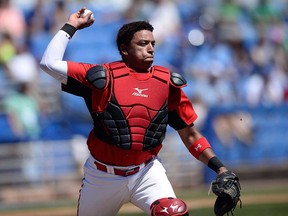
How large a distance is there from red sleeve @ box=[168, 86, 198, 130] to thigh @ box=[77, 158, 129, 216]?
0.66 metres

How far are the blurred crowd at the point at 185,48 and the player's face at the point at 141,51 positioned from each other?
7535 mm

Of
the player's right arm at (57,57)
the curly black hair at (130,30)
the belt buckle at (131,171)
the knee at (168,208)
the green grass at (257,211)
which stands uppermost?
the curly black hair at (130,30)

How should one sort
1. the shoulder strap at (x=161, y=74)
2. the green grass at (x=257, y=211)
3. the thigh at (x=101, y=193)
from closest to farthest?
the thigh at (x=101, y=193), the shoulder strap at (x=161, y=74), the green grass at (x=257, y=211)

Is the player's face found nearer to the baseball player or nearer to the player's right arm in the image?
the baseball player

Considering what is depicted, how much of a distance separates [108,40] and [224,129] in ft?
10.1

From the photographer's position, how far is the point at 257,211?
1002 centimetres

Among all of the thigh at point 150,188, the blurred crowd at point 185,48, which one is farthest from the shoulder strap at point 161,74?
the blurred crowd at point 185,48

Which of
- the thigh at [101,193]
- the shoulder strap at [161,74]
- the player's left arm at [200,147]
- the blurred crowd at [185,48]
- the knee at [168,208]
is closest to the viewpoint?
the knee at [168,208]

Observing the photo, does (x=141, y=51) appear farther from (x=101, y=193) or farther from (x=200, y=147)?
(x=101, y=193)

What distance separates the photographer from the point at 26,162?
43.3 feet

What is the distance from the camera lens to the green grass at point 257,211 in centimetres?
966

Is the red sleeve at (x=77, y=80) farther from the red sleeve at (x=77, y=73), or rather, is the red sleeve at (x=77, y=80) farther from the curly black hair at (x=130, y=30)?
the curly black hair at (x=130, y=30)

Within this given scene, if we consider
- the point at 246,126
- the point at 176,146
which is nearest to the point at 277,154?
the point at 246,126

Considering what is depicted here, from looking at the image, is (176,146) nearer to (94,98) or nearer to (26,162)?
(26,162)
